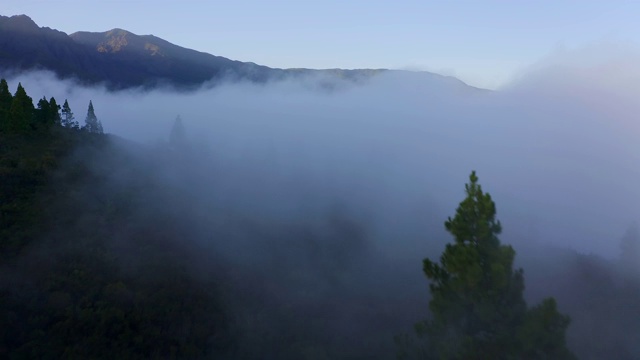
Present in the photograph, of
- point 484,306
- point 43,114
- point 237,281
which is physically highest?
point 484,306

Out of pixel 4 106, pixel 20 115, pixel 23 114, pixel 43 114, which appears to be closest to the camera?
pixel 20 115

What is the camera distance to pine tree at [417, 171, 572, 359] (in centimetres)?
1003

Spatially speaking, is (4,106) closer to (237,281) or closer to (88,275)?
(88,275)

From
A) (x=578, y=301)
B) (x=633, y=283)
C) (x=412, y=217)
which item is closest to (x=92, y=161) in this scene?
(x=412, y=217)

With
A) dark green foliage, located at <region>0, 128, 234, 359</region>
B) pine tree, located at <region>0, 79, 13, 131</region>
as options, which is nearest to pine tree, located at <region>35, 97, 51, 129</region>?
pine tree, located at <region>0, 79, 13, 131</region>

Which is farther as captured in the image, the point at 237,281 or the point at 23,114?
the point at 23,114

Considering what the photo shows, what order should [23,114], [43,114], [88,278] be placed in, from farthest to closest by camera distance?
1. [43,114]
2. [23,114]
3. [88,278]

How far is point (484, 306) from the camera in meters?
10.3

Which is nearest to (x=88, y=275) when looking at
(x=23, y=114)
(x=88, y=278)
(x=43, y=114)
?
(x=88, y=278)

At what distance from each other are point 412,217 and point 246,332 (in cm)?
3264

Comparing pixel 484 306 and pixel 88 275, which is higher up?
pixel 484 306

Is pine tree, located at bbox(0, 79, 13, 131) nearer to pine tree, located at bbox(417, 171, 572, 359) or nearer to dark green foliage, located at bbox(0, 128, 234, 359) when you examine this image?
dark green foliage, located at bbox(0, 128, 234, 359)

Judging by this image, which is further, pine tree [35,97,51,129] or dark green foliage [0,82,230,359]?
pine tree [35,97,51,129]

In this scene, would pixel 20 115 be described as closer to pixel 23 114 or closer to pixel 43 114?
pixel 23 114
